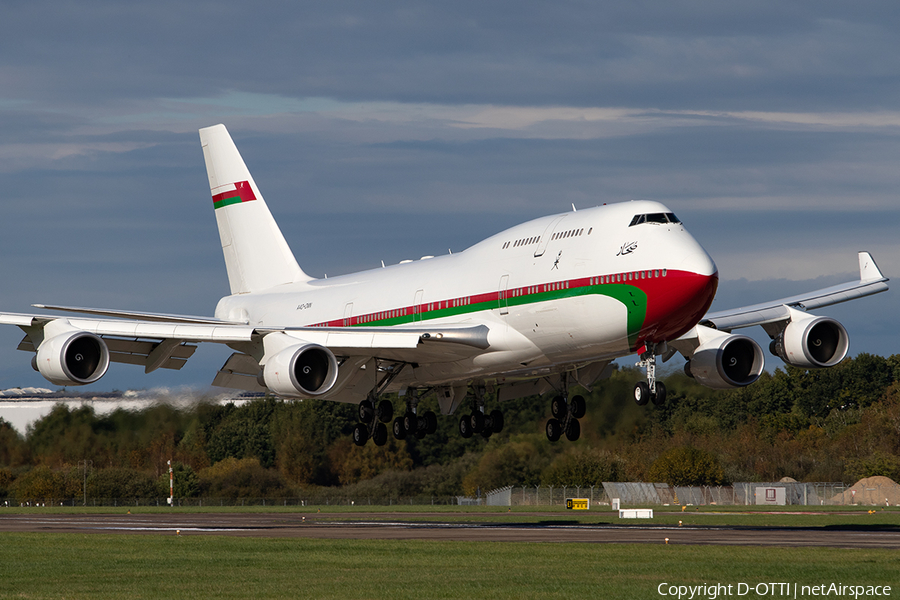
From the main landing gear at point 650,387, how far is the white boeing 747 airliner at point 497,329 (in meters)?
0.06

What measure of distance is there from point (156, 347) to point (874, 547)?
2740 centimetres

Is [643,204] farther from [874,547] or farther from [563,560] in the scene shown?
[874,547]

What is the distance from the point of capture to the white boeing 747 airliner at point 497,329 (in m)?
36.4

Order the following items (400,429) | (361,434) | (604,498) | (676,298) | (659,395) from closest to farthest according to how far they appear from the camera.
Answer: (676,298) → (659,395) → (361,434) → (400,429) → (604,498)

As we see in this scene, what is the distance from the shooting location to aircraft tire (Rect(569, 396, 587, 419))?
150 ft

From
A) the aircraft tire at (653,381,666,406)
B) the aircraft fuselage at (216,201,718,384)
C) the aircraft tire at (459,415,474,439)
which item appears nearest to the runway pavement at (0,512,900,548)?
the aircraft tire at (459,415,474,439)

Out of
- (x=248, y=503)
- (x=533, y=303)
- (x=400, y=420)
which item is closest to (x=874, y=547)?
(x=533, y=303)

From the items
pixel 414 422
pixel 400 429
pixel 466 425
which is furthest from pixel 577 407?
pixel 400 429

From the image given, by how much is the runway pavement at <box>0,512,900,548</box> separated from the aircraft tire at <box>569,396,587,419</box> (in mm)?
4734

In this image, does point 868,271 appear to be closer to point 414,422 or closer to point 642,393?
point 642,393

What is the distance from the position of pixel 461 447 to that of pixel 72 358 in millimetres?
50497

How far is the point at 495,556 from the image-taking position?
37.1m

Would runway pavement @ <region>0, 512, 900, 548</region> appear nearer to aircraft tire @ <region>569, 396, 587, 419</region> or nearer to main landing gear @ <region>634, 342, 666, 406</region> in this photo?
aircraft tire @ <region>569, 396, 587, 419</region>

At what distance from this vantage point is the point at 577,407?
46.0 metres
